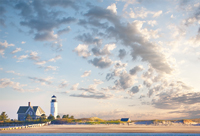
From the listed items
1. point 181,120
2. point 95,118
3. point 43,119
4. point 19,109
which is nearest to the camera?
point 43,119

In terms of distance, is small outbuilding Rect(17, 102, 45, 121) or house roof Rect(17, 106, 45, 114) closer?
small outbuilding Rect(17, 102, 45, 121)

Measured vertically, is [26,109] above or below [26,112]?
above

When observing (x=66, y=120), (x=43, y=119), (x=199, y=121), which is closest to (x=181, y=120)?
(x=199, y=121)

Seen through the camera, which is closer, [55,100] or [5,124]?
[5,124]

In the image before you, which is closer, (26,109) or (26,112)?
(26,112)

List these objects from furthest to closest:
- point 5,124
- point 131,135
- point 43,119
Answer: point 43,119 → point 5,124 → point 131,135

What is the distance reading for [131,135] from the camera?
43969 mm

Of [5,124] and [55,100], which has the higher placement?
[55,100]

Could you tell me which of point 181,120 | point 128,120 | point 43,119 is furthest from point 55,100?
point 181,120

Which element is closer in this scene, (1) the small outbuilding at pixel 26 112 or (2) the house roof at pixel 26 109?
(1) the small outbuilding at pixel 26 112

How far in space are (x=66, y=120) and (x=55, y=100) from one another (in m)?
16.6

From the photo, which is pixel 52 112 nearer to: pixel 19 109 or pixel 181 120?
pixel 19 109

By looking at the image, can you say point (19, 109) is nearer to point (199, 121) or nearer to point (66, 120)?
point (66, 120)

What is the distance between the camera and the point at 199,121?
135250 mm
